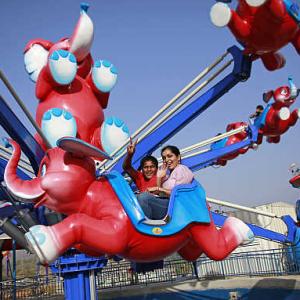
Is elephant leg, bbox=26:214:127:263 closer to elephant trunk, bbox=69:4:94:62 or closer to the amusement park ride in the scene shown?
the amusement park ride

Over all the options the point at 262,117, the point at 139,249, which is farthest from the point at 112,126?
the point at 262,117

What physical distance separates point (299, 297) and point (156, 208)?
6076 millimetres

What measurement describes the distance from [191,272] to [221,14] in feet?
41.2

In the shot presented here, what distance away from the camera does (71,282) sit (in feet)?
18.9

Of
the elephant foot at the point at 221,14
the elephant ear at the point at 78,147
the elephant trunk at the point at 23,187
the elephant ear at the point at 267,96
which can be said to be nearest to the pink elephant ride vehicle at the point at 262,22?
the elephant foot at the point at 221,14

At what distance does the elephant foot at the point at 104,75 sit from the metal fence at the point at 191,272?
8.32m

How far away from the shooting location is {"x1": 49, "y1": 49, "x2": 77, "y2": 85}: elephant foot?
3871mm

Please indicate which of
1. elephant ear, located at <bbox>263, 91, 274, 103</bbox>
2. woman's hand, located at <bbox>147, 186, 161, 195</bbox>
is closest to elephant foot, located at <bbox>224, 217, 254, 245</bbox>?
woman's hand, located at <bbox>147, 186, 161, 195</bbox>

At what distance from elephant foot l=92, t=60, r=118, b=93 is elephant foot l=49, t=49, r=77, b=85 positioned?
0.37 metres

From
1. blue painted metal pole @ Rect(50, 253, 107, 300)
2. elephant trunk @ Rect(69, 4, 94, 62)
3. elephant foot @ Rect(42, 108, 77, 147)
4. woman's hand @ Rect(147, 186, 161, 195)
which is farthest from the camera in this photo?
blue painted metal pole @ Rect(50, 253, 107, 300)

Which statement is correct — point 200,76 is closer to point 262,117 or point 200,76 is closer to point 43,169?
point 43,169

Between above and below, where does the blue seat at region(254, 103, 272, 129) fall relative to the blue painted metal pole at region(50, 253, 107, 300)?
above

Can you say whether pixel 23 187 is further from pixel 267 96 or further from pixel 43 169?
pixel 267 96

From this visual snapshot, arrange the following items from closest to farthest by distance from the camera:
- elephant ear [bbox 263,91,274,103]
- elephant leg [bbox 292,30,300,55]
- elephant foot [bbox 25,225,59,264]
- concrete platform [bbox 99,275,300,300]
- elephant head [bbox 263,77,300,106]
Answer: elephant foot [bbox 25,225,59,264] < elephant leg [bbox 292,30,300,55] < elephant head [bbox 263,77,300,106] < elephant ear [bbox 263,91,274,103] < concrete platform [bbox 99,275,300,300]
